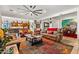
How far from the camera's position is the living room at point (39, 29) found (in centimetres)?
262

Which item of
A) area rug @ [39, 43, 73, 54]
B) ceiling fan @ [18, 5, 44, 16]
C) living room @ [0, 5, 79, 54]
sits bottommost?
area rug @ [39, 43, 73, 54]

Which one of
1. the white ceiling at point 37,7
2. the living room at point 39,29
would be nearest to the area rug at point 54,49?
the living room at point 39,29

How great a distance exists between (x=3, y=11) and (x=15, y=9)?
21cm

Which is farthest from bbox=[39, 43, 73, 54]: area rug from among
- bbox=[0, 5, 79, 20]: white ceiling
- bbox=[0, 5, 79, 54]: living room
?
bbox=[0, 5, 79, 20]: white ceiling

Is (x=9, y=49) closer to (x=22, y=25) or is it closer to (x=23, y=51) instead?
(x=23, y=51)

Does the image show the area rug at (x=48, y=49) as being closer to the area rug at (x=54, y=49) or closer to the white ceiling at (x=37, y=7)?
the area rug at (x=54, y=49)

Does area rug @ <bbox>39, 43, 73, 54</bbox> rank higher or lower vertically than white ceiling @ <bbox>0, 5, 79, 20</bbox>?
lower

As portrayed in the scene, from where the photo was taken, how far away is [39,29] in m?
2.69

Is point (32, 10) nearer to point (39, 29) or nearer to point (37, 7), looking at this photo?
point (37, 7)

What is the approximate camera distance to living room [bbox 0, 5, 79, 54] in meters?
2.62

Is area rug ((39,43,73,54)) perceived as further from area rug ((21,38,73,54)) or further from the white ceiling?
the white ceiling

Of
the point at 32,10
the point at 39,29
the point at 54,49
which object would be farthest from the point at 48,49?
the point at 32,10
